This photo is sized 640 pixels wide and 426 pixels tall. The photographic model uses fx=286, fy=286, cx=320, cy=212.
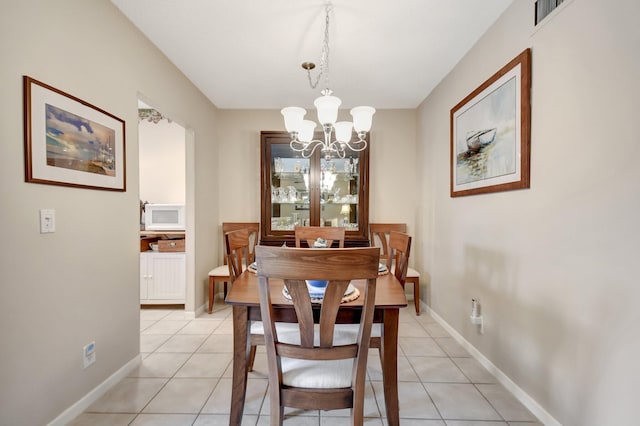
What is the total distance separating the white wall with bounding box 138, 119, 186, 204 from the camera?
374 centimetres

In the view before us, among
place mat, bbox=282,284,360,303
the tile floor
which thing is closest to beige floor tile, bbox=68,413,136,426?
the tile floor

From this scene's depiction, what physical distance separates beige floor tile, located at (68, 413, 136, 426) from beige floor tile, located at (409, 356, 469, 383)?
1.79 m

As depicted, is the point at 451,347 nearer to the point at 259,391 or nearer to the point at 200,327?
the point at 259,391

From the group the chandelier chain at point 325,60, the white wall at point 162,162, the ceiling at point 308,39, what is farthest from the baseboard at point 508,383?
the white wall at point 162,162

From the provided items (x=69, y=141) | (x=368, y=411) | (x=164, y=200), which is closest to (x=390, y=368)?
(x=368, y=411)

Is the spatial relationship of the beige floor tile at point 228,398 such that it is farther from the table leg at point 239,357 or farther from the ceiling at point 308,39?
the ceiling at point 308,39

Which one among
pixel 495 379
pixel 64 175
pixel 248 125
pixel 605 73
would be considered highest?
pixel 248 125

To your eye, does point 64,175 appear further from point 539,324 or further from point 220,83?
point 539,324

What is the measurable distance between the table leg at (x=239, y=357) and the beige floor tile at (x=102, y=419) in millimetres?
632

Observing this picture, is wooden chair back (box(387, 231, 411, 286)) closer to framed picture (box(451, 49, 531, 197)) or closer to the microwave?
framed picture (box(451, 49, 531, 197))

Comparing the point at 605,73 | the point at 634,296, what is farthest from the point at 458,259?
the point at 605,73

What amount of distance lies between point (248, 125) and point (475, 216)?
283 centimetres

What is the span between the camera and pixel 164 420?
1.56 meters

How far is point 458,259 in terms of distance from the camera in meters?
2.51
